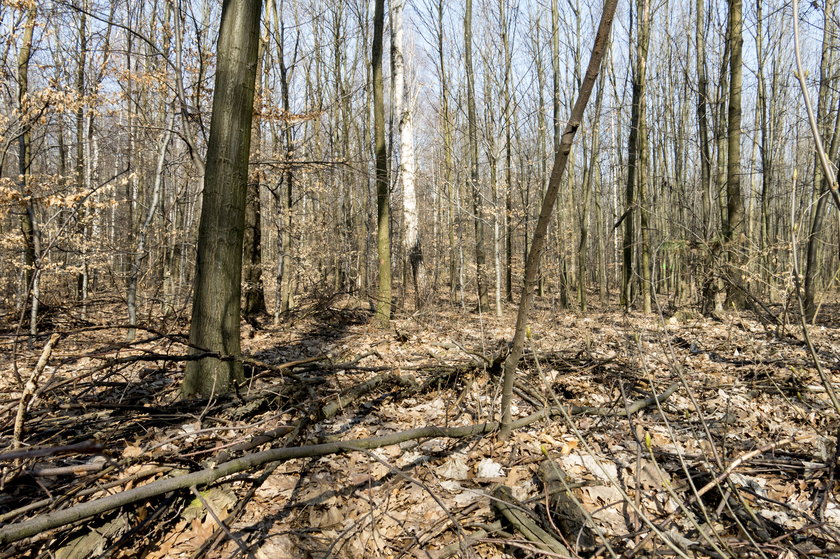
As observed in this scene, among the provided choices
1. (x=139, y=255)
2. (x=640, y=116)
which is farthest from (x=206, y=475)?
(x=640, y=116)

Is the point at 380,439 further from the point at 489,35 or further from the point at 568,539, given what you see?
the point at 489,35

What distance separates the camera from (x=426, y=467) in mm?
2703

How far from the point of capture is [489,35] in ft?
49.7

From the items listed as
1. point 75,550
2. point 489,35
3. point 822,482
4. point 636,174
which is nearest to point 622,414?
point 822,482

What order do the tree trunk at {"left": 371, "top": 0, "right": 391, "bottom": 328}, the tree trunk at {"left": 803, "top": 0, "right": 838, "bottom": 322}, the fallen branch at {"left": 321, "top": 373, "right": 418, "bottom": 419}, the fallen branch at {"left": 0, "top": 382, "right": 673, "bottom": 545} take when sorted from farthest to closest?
1. the tree trunk at {"left": 371, "top": 0, "right": 391, "bottom": 328}
2. the tree trunk at {"left": 803, "top": 0, "right": 838, "bottom": 322}
3. the fallen branch at {"left": 321, "top": 373, "right": 418, "bottom": 419}
4. the fallen branch at {"left": 0, "top": 382, "right": 673, "bottom": 545}

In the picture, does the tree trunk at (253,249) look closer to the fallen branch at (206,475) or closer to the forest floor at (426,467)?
the forest floor at (426,467)

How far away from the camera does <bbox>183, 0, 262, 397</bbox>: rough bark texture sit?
362 cm

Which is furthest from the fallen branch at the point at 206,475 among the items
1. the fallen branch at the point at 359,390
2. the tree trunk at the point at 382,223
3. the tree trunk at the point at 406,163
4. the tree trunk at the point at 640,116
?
the tree trunk at the point at 640,116

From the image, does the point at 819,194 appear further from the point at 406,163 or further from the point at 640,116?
the point at 640,116

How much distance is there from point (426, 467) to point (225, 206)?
2.66 meters

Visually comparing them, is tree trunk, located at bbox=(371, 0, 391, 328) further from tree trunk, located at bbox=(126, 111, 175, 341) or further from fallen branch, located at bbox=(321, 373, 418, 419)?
fallen branch, located at bbox=(321, 373, 418, 419)

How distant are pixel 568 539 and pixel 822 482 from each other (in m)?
1.52

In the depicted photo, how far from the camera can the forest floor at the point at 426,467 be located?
5.97 feet

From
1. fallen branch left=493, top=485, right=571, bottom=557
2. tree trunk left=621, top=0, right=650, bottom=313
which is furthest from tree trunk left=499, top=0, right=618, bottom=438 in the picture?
tree trunk left=621, top=0, right=650, bottom=313
